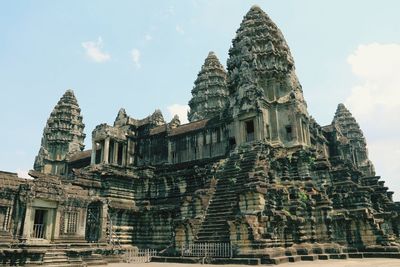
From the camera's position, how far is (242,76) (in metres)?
30.2

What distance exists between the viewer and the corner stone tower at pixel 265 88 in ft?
94.1

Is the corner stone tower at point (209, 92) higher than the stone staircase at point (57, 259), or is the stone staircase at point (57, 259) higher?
the corner stone tower at point (209, 92)

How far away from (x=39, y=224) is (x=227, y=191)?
40.1ft

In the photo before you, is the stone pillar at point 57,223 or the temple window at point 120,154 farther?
the temple window at point 120,154

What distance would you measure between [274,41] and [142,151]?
18565mm

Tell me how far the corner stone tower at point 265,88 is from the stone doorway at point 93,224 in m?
13.0

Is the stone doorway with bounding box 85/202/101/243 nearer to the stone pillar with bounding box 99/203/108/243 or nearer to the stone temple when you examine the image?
the stone temple

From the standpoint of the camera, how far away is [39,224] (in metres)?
20.7

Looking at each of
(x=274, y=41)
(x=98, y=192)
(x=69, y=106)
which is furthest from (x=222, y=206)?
(x=69, y=106)

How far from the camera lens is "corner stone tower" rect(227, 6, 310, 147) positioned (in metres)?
28.7

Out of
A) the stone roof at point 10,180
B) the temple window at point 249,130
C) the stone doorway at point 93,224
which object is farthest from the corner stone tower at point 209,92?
the stone roof at point 10,180

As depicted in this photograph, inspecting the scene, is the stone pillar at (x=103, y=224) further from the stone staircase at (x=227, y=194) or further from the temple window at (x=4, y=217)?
the stone staircase at (x=227, y=194)

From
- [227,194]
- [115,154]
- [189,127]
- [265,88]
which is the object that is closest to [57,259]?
[227,194]

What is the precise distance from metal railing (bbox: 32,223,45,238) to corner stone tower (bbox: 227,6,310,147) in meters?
16.3
